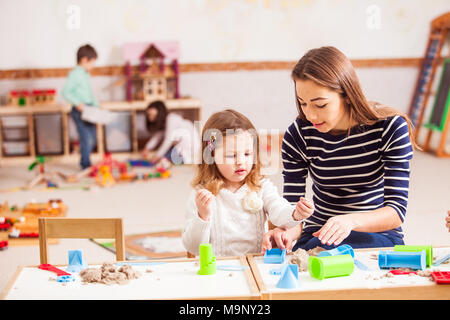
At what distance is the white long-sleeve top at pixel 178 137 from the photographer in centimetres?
459

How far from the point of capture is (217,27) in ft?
17.1

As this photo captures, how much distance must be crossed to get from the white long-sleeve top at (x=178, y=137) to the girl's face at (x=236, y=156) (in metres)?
2.60

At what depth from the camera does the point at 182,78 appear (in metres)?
5.26

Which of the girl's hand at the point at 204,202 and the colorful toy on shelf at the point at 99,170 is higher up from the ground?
the girl's hand at the point at 204,202

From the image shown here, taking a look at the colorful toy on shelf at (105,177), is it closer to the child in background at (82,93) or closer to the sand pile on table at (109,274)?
the child in background at (82,93)

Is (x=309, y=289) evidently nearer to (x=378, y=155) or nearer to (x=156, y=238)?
(x=378, y=155)

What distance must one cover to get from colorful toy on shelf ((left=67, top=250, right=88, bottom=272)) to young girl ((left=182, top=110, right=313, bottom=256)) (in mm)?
391

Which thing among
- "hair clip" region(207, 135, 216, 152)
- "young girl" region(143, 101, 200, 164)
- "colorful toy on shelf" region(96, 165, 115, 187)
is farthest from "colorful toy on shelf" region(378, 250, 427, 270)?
"young girl" region(143, 101, 200, 164)

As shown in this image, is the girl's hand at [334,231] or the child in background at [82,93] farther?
the child in background at [82,93]

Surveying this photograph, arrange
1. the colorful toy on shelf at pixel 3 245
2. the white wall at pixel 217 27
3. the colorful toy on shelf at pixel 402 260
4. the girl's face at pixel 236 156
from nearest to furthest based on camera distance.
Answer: the colorful toy on shelf at pixel 402 260
the girl's face at pixel 236 156
the colorful toy on shelf at pixel 3 245
the white wall at pixel 217 27

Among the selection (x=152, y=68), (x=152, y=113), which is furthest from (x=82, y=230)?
(x=152, y=68)

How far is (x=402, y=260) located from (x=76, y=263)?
0.76 metres

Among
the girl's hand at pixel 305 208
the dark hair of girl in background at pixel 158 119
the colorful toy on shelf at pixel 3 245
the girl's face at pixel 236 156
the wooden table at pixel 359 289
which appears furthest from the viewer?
the dark hair of girl in background at pixel 158 119

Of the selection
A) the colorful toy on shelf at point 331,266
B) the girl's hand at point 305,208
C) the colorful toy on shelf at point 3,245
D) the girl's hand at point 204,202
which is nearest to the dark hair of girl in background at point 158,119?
the colorful toy on shelf at point 3,245
